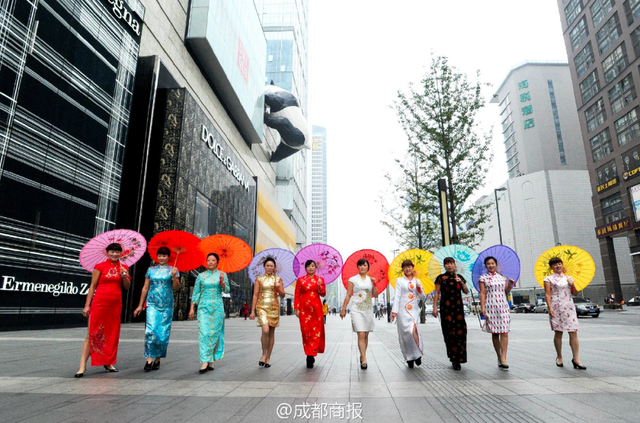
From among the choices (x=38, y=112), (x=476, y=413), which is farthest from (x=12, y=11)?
(x=476, y=413)

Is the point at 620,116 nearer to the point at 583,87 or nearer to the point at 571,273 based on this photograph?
the point at 583,87

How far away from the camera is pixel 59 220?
1280cm

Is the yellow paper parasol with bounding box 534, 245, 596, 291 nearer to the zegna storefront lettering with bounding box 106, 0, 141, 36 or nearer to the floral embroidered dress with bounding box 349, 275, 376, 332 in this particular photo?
the floral embroidered dress with bounding box 349, 275, 376, 332

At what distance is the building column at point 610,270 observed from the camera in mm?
41094

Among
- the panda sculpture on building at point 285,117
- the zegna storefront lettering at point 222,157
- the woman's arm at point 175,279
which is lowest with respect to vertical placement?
the woman's arm at point 175,279

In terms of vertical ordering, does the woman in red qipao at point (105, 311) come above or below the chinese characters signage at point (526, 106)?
below

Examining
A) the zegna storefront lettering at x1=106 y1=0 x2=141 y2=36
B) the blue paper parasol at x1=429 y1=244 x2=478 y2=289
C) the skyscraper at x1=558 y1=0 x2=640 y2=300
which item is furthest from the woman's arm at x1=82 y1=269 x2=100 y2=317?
the skyscraper at x1=558 y1=0 x2=640 y2=300

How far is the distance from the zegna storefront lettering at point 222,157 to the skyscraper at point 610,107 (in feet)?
125

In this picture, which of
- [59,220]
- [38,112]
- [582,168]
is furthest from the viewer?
[582,168]

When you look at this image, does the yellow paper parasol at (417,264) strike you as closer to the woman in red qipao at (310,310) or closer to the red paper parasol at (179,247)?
the woman in red qipao at (310,310)

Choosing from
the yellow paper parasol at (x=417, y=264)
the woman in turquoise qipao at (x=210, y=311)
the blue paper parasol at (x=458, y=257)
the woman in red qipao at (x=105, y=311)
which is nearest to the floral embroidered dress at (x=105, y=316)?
the woman in red qipao at (x=105, y=311)

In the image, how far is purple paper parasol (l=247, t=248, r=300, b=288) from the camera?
23.2 ft

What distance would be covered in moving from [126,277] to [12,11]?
10389 mm

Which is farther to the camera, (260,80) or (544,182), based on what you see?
(544,182)
